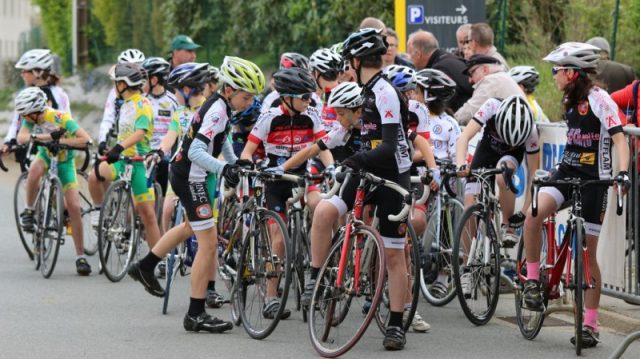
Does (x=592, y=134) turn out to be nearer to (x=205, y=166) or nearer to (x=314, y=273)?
(x=314, y=273)

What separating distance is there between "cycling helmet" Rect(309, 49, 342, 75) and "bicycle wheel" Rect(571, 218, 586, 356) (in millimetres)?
3323

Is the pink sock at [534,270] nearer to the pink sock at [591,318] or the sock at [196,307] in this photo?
the pink sock at [591,318]

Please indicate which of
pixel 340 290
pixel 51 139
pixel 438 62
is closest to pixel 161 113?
pixel 51 139

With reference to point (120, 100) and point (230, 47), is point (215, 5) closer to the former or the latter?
point (230, 47)

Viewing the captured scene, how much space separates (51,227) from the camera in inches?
529

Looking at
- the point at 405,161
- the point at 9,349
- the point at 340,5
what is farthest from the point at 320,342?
the point at 340,5

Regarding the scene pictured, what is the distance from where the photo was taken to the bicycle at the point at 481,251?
34.1ft

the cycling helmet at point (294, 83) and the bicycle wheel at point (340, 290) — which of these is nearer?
the bicycle wheel at point (340, 290)

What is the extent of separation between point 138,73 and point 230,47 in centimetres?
1589

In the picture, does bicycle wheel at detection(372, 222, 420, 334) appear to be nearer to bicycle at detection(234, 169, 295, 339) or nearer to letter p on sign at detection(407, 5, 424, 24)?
bicycle at detection(234, 169, 295, 339)

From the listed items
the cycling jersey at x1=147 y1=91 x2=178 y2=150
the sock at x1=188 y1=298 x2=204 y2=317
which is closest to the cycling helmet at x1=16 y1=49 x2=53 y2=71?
the cycling jersey at x1=147 y1=91 x2=178 y2=150

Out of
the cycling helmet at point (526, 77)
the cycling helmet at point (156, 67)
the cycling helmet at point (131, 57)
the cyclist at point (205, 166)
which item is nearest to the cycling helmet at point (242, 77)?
the cyclist at point (205, 166)

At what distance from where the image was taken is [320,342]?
9219mm

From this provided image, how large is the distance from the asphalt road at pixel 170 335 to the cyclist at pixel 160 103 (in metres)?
1.85
